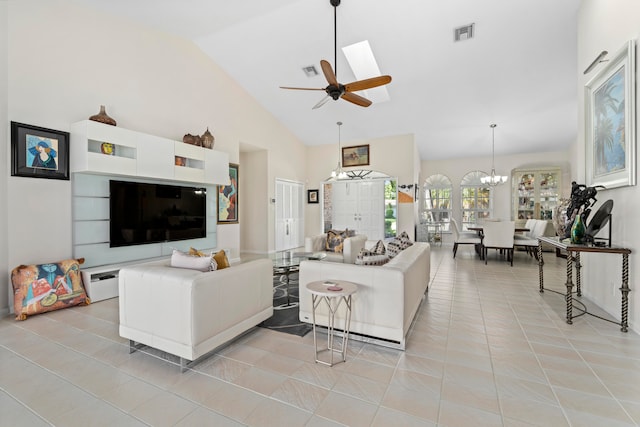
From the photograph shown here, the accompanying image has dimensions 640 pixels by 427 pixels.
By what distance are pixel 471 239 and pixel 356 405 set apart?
6.13 m

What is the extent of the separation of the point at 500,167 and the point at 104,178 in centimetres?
1008

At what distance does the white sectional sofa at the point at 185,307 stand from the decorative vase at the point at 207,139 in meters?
3.52

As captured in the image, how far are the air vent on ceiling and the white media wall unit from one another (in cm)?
265

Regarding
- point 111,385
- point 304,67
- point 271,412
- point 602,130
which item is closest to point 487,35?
point 602,130

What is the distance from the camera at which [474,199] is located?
30.2ft

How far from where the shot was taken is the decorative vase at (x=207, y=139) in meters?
5.30

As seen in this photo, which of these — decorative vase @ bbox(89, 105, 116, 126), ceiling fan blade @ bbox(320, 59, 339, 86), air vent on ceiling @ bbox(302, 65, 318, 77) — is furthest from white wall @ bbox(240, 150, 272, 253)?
ceiling fan blade @ bbox(320, 59, 339, 86)

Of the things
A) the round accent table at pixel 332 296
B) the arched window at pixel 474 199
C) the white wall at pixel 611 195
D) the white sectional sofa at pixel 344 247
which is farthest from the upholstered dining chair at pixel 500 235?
the round accent table at pixel 332 296

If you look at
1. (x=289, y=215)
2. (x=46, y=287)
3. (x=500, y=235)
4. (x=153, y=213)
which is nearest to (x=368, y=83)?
(x=153, y=213)

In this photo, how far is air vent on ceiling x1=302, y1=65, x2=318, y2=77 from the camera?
5235mm

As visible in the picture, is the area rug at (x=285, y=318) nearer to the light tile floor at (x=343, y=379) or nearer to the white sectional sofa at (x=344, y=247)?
the light tile floor at (x=343, y=379)

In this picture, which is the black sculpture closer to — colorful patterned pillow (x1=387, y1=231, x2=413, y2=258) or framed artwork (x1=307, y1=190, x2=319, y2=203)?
colorful patterned pillow (x1=387, y1=231, x2=413, y2=258)

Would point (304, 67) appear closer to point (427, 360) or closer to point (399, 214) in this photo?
point (399, 214)

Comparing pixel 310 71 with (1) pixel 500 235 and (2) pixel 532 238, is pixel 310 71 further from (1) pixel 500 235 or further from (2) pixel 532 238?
(2) pixel 532 238
